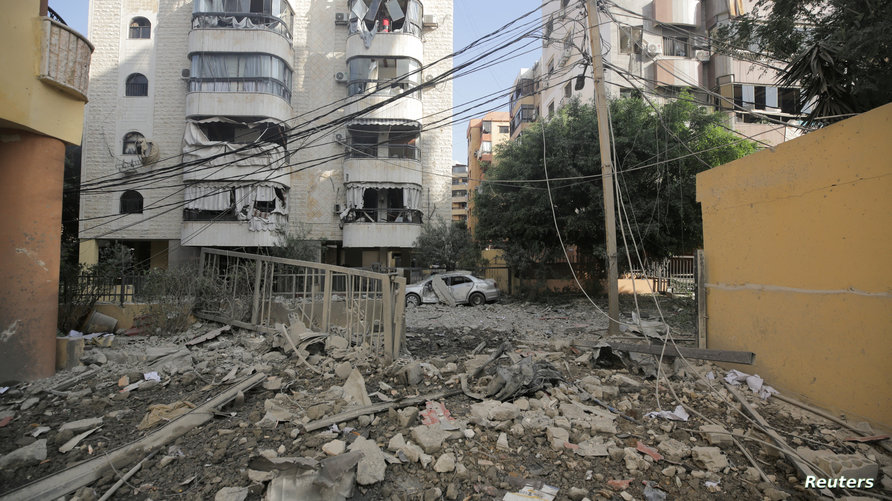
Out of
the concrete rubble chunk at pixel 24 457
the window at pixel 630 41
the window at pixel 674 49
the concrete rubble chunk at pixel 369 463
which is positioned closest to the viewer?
the concrete rubble chunk at pixel 369 463

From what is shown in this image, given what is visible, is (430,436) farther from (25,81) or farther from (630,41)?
(630,41)

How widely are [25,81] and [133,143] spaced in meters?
17.9

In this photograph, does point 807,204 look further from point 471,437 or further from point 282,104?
point 282,104

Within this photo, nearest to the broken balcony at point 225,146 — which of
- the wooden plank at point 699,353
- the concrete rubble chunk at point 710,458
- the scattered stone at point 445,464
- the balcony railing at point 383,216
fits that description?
the balcony railing at point 383,216

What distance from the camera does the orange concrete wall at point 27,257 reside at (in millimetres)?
5938

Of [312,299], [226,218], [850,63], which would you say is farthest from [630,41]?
[312,299]

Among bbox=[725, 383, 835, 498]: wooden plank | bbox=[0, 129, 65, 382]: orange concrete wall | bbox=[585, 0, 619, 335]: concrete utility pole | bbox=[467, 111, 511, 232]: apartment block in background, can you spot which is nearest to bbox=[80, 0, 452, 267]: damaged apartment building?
bbox=[585, 0, 619, 335]: concrete utility pole

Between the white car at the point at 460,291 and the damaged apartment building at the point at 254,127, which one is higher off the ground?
the damaged apartment building at the point at 254,127

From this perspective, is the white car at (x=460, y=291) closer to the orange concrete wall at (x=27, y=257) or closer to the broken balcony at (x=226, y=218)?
the broken balcony at (x=226, y=218)

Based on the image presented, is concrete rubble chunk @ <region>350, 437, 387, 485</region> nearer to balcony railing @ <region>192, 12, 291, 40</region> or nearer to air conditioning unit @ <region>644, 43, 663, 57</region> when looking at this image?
balcony railing @ <region>192, 12, 291, 40</region>

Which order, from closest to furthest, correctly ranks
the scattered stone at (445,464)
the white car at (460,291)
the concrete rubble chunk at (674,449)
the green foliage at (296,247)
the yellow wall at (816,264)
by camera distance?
1. the scattered stone at (445,464)
2. the concrete rubble chunk at (674,449)
3. the yellow wall at (816,264)
4. the white car at (460,291)
5. the green foliage at (296,247)

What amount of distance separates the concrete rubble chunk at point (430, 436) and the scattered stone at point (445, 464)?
0.57ft

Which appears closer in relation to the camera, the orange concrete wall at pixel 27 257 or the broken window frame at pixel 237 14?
the orange concrete wall at pixel 27 257

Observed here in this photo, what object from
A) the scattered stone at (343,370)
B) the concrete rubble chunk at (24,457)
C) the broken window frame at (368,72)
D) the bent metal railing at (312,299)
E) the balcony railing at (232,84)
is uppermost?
the broken window frame at (368,72)
